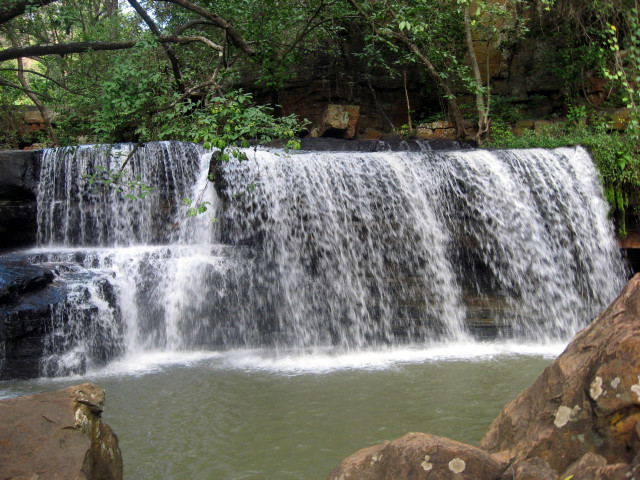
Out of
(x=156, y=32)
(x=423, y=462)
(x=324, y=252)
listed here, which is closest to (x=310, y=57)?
(x=324, y=252)

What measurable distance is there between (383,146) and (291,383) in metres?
7.65

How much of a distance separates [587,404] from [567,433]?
0.50 feet

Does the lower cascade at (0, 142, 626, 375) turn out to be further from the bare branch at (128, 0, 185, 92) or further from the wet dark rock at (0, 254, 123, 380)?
the bare branch at (128, 0, 185, 92)

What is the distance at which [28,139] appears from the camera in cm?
1556

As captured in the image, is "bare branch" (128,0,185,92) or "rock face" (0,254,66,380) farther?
"rock face" (0,254,66,380)

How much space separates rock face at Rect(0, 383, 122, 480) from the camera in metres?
2.71

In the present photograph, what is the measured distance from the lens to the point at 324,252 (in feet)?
28.0

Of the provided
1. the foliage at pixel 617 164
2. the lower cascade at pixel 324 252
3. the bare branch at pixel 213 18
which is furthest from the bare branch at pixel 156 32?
the foliage at pixel 617 164

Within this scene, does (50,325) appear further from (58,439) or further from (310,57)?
(310,57)

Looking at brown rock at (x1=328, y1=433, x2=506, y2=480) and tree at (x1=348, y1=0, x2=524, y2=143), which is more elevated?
tree at (x1=348, y1=0, x2=524, y2=143)

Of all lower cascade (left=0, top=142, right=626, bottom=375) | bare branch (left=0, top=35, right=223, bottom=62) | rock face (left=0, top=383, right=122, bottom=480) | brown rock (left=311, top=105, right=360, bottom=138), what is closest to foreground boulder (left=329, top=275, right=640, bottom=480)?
rock face (left=0, top=383, right=122, bottom=480)

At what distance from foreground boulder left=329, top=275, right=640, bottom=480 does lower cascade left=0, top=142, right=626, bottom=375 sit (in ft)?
16.7

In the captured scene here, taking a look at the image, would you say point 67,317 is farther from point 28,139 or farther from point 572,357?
point 28,139

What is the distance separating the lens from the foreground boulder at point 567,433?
A: 84.8 inches
